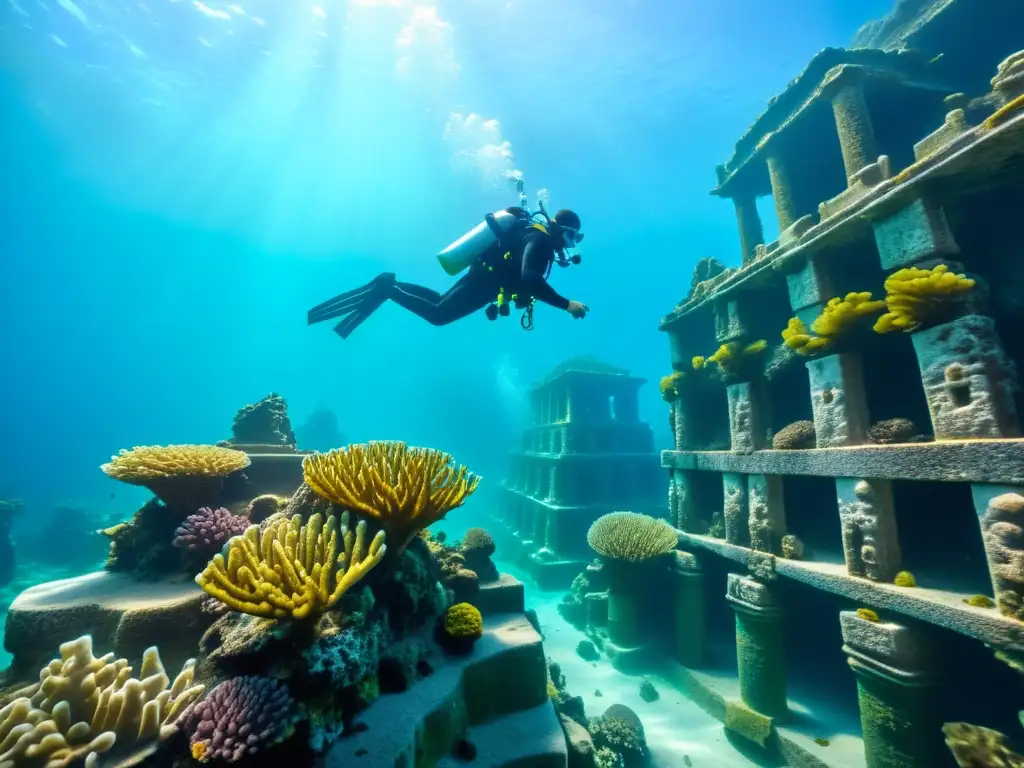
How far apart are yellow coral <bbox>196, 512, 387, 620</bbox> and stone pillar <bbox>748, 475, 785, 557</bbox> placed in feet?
21.9

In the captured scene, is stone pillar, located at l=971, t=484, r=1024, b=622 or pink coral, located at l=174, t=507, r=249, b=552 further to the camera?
pink coral, located at l=174, t=507, r=249, b=552

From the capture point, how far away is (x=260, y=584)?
3131mm

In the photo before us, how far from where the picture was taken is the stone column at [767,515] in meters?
7.26

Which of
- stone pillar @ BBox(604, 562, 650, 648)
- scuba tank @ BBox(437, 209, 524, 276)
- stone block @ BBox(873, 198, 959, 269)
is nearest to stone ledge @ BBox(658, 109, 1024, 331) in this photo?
stone block @ BBox(873, 198, 959, 269)

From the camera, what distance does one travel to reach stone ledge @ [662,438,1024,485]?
419 centimetres

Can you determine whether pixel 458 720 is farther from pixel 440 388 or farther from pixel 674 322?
pixel 440 388

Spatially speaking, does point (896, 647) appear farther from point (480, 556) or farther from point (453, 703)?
point (480, 556)

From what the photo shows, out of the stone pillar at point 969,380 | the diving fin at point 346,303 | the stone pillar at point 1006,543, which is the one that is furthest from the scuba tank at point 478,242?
the stone pillar at point 1006,543

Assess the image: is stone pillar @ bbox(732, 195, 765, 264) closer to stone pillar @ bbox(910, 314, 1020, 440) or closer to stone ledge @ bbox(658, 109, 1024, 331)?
stone ledge @ bbox(658, 109, 1024, 331)

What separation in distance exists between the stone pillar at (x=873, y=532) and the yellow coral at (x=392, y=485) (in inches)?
204

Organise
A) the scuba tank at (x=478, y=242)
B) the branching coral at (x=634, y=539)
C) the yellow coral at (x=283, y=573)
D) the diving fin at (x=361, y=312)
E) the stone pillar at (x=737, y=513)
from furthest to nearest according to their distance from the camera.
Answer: the branching coral at (x=634, y=539), the stone pillar at (x=737, y=513), the diving fin at (x=361, y=312), the scuba tank at (x=478, y=242), the yellow coral at (x=283, y=573)

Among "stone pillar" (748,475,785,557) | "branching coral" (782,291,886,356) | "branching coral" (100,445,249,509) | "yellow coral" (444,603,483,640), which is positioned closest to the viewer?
"yellow coral" (444,603,483,640)

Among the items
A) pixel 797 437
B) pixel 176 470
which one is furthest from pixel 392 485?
pixel 797 437

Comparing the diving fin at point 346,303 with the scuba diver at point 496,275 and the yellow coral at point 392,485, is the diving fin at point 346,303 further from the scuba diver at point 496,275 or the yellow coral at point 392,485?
the yellow coral at point 392,485
